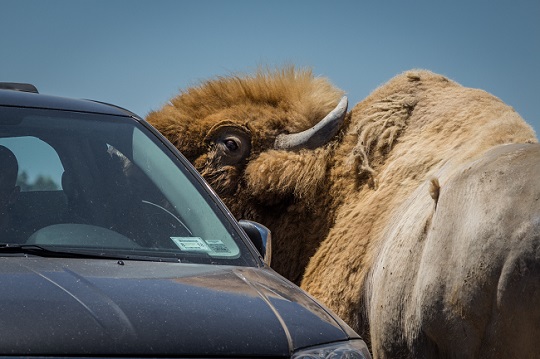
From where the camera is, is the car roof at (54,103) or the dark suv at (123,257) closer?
the dark suv at (123,257)

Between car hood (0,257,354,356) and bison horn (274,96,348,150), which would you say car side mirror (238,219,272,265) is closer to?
car hood (0,257,354,356)

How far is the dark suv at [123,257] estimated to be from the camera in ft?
9.44

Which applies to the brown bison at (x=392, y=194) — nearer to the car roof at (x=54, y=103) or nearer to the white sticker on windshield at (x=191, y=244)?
the white sticker on windshield at (x=191, y=244)

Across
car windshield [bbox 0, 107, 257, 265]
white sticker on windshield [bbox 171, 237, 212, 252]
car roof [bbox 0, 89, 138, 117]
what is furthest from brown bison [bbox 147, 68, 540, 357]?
car roof [bbox 0, 89, 138, 117]

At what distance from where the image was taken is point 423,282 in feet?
17.0

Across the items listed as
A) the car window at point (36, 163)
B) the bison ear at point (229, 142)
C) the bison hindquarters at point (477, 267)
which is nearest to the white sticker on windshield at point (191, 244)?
the car window at point (36, 163)

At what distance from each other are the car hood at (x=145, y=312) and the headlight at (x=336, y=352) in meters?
0.03

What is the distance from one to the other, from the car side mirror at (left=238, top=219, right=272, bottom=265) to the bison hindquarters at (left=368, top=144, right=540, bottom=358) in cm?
111

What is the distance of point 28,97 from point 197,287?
1388 mm

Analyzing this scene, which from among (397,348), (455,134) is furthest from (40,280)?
(455,134)

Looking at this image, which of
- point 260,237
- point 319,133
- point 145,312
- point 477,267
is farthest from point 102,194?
point 319,133

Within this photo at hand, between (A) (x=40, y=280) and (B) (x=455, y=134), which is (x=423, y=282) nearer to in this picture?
(B) (x=455, y=134)

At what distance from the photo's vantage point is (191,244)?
3.90 meters

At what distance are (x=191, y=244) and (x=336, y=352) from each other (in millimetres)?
952
